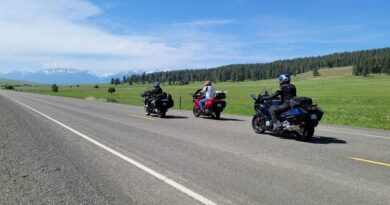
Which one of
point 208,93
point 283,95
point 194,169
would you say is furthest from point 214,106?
point 194,169

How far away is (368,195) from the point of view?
6227 millimetres

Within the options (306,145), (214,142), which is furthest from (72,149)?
(306,145)

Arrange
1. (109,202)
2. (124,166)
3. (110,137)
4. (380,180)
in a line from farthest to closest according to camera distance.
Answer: (110,137)
(124,166)
(380,180)
(109,202)

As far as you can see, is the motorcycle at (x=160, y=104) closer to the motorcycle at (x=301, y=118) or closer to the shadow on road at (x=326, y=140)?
the motorcycle at (x=301, y=118)

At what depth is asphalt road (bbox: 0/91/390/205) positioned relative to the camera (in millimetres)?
6246

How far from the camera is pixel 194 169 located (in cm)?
806

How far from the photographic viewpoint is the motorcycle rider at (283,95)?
12430 mm

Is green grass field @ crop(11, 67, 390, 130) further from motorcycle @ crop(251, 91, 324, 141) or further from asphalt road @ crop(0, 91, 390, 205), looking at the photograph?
asphalt road @ crop(0, 91, 390, 205)

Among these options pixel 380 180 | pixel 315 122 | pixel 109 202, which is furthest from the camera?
pixel 315 122

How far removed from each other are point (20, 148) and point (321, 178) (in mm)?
7848

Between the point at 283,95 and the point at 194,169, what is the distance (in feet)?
18.0

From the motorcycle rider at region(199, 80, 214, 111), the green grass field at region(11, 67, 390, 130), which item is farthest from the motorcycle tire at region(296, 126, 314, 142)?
the motorcycle rider at region(199, 80, 214, 111)

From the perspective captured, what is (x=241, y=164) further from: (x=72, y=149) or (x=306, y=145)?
(x=72, y=149)

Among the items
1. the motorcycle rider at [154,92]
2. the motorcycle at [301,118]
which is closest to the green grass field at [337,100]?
the motorcycle at [301,118]
